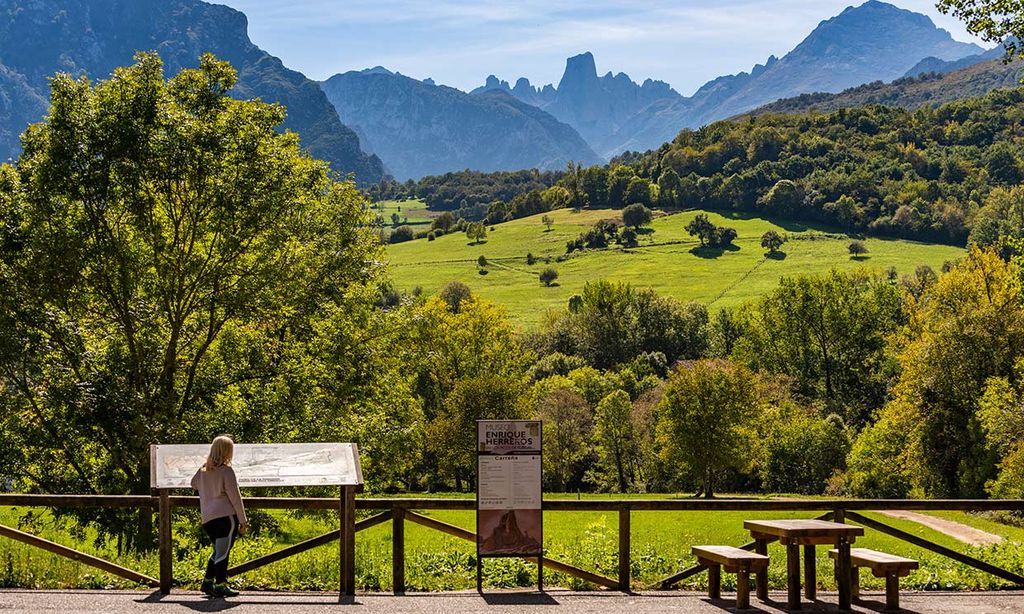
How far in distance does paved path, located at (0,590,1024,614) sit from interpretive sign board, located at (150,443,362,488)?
5.23ft

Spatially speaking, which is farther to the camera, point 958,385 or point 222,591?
point 958,385

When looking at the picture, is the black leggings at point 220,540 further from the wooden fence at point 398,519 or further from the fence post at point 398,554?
the fence post at point 398,554

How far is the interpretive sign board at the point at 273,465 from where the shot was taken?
43.2 feet

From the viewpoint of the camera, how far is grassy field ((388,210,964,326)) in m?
143

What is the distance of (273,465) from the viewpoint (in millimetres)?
13570

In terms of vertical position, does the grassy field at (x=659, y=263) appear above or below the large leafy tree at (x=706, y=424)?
above

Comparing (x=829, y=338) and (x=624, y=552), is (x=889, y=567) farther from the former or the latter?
(x=829, y=338)

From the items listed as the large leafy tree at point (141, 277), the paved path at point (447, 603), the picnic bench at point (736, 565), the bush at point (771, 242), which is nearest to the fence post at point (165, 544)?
the paved path at point (447, 603)

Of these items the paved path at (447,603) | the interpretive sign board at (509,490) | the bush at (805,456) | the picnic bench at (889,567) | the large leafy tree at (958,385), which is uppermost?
the interpretive sign board at (509,490)

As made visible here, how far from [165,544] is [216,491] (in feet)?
4.62

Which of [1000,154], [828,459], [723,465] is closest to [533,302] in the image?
[828,459]

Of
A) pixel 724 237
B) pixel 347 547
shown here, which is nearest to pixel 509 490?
pixel 347 547

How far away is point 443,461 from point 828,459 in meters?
31.7

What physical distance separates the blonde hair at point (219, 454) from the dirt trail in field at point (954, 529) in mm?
31050
